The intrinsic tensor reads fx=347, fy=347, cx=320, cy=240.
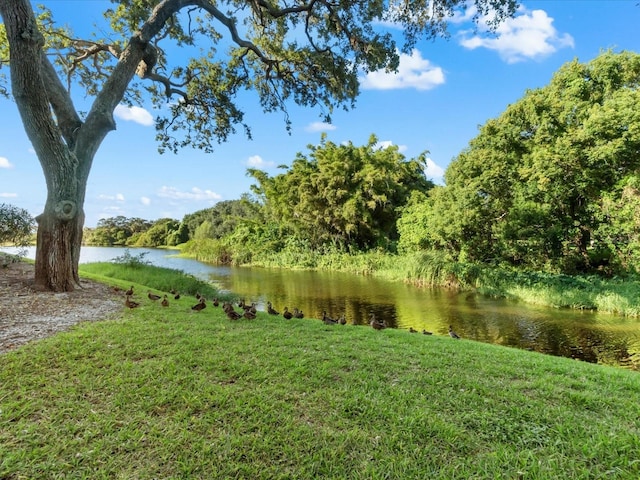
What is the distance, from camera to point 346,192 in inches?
1018

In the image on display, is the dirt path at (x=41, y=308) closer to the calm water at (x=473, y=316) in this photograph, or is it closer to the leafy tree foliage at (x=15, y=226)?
the leafy tree foliage at (x=15, y=226)

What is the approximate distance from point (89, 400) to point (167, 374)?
64cm

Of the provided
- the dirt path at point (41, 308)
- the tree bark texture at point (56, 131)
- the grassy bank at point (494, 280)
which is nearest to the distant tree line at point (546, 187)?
the grassy bank at point (494, 280)

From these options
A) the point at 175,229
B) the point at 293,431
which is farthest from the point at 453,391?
the point at 175,229

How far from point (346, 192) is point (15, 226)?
19330 mm

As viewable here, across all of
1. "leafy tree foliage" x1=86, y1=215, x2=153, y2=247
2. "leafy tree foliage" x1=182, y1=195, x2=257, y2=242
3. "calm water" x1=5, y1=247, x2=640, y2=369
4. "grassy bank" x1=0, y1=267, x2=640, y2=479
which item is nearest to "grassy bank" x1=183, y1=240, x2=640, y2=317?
"calm water" x1=5, y1=247, x2=640, y2=369

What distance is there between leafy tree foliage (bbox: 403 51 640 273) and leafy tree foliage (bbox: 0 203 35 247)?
1677 cm

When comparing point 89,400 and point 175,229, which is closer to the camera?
point 89,400

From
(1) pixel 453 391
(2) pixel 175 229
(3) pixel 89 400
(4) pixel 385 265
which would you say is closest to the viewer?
(3) pixel 89 400

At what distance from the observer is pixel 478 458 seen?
7.80ft

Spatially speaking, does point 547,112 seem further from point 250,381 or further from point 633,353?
point 250,381

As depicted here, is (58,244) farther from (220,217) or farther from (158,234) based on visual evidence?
(158,234)

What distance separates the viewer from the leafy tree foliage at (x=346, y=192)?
25969 millimetres

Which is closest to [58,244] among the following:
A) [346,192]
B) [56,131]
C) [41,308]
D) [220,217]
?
Answer: [41,308]
